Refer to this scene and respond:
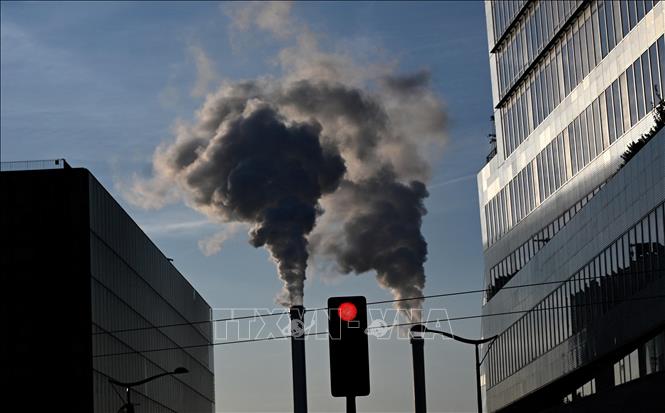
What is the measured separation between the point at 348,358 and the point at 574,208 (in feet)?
192

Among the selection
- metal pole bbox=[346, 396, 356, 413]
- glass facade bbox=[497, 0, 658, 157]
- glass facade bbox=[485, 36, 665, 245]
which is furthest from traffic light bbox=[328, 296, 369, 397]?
glass facade bbox=[497, 0, 658, 157]

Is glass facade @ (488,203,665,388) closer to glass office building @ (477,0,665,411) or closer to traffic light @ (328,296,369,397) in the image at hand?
glass office building @ (477,0,665,411)

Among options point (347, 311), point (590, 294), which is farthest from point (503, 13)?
point (347, 311)

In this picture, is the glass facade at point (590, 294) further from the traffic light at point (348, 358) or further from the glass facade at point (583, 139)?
the traffic light at point (348, 358)

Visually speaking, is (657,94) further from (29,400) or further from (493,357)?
(493,357)

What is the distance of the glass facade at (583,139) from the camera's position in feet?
184

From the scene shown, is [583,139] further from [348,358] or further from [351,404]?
[348,358]

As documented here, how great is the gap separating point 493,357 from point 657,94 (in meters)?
40.0

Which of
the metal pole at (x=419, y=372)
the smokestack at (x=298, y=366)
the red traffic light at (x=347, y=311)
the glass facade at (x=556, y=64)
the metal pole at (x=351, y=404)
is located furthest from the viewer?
the metal pole at (x=419, y=372)

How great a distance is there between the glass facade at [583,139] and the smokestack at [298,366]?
50.7 ft

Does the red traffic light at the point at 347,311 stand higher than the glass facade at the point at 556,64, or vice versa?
the glass facade at the point at 556,64

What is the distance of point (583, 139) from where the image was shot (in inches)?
2672

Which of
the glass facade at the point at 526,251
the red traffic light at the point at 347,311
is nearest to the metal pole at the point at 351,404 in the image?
the red traffic light at the point at 347,311

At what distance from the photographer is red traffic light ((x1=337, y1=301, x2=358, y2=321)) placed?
13758 mm
